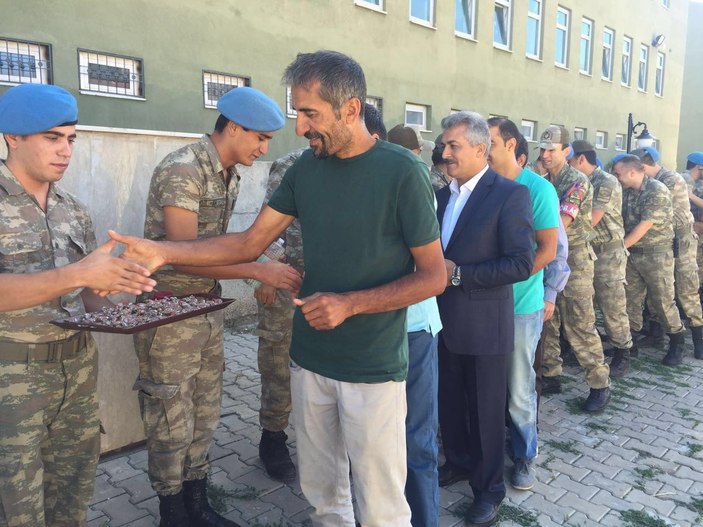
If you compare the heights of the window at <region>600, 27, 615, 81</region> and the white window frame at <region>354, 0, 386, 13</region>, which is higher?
the window at <region>600, 27, 615, 81</region>

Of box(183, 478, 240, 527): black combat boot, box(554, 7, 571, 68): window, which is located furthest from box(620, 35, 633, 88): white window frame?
box(183, 478, 240, 527): black combat boot

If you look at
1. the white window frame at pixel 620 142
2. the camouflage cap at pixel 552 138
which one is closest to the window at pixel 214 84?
the camouflage cap at pixel 552 138

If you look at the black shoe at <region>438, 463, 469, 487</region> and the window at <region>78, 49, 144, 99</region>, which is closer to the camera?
the black shoe at <region>438, 463, 469, 487</region>

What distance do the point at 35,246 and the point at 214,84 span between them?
7.70m

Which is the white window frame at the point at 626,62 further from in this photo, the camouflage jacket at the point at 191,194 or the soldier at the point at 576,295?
the camouflage jacket at the point at 191,194

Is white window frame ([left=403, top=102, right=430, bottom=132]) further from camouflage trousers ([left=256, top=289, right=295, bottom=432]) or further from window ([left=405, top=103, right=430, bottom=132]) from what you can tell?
camouflage trousers ([left=256, top=289, right=295, bottom=432])

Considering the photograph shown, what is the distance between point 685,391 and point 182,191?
16.4ft

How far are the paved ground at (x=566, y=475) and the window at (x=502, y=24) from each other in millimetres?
12831

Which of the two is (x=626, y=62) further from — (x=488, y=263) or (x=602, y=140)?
(x=488, y=263)

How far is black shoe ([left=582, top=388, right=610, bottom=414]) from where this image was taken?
472 cm

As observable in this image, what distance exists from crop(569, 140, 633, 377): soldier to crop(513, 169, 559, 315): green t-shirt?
2.40 m

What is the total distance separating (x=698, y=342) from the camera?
21.3 ft

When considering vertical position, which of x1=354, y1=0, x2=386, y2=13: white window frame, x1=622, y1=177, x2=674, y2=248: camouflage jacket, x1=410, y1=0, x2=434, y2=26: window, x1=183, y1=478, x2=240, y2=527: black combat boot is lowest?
x1=183, y1=478, x2=240, y2=527: black combat boot

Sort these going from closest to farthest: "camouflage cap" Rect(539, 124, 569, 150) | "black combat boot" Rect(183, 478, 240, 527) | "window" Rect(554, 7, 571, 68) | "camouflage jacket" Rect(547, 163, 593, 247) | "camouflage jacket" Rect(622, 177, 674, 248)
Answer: "black combat boot" Rect(183, 478, 240, 527) < "camouflage jacket" Rect(547, 163, 593, 247) < "camouflage cap" Rect(539, 124, 569, 150) < "camouflage jacket" Rect(622, 177, 674, 248) < "window" Rect(554, 7, 571, 68)
